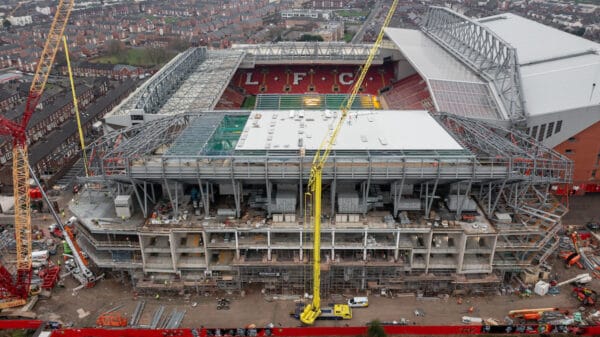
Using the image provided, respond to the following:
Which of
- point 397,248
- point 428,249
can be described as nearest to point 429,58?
point 428,249

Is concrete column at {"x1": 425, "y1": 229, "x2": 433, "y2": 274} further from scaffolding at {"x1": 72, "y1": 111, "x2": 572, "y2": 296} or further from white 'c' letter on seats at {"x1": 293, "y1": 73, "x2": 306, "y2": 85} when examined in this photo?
white 'c' letter on seats at {"x1": 293, "y1": 73, "x2": 306, "y2": 85}

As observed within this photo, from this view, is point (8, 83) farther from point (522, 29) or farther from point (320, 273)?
point (522, 29)

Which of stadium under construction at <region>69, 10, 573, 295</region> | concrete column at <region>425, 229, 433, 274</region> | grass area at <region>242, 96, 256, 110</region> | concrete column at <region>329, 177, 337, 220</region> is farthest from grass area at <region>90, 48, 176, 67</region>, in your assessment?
concrete column at <region>425, 229, 433, 274</region>

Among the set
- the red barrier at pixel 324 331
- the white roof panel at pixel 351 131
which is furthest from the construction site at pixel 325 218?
the red barrier at pixel 324 331

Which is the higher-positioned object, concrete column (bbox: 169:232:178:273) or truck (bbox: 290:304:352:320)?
concrete column (bbox: 169:232:178:273)

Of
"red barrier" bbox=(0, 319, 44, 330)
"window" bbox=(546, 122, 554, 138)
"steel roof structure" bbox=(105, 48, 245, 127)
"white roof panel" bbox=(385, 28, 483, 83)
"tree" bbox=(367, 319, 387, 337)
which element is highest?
"white roof panel" bbox=(385, 28, 483, 83)

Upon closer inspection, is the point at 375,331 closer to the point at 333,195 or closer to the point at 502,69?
the point at 333,195

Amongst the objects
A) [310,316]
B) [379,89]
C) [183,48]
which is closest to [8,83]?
[183,48]
